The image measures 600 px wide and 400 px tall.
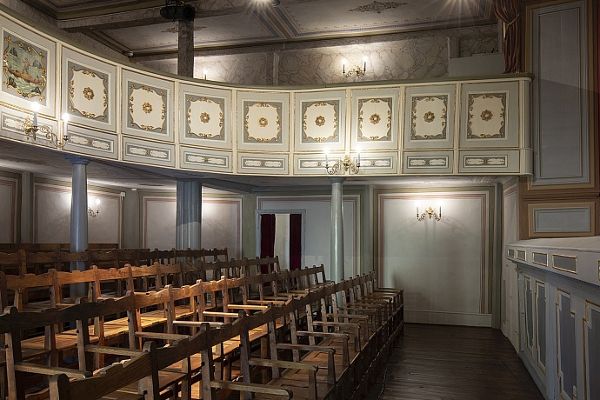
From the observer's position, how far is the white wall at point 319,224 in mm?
10312

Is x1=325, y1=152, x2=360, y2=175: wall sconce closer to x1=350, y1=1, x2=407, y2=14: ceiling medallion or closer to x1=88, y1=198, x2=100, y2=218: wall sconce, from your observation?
x1=350, y1=1, x2=407, y2=14: ceiling medallion

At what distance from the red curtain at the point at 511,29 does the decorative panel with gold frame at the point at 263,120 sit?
3.21m

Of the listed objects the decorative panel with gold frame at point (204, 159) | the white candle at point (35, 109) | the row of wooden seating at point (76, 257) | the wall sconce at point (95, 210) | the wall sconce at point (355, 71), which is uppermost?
the wall sconce at point (355, 71)

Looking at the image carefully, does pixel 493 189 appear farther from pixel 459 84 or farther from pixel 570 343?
pixel 570 343

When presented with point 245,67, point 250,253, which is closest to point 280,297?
point 250,253

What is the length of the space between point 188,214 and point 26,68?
12.4ft

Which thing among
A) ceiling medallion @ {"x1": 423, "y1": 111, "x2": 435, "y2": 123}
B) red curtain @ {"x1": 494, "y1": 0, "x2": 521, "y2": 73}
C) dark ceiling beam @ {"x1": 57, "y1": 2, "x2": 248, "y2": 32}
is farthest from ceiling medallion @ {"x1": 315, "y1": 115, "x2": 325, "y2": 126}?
dark ceiling beam @ {"x1": 57, "y1": 2, "x2": 248, "y2": 32}

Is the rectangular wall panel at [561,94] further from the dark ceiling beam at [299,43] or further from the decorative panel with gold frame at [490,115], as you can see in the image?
the dark ceiling beam at [299,43]

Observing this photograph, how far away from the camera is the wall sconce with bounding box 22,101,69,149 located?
538 cm

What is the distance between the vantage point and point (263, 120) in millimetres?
7816

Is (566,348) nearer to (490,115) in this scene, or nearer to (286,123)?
(490,115)

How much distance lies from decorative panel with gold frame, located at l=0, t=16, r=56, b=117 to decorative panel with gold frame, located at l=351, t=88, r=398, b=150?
13.4 ft

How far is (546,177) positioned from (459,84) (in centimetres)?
173

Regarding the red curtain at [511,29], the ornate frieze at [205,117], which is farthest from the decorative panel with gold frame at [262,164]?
the red curtain at [511,29]
